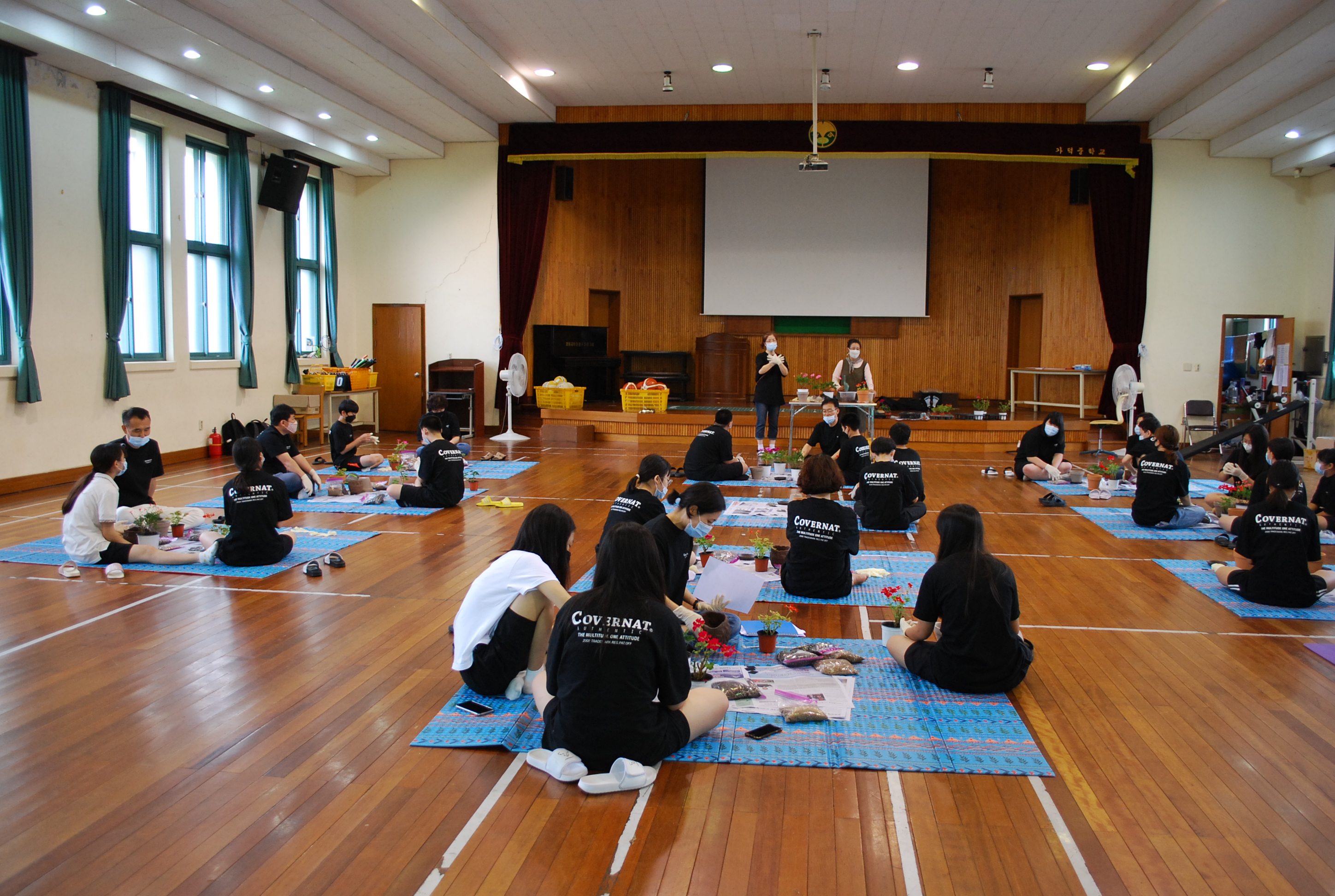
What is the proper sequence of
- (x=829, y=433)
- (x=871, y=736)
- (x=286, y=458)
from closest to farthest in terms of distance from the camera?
(x=871, y=736)
(x=286, y=458)
(x=829, y=433)

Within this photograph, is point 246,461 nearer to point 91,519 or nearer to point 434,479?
point 91,519

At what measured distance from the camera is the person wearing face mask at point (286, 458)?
8.55 m

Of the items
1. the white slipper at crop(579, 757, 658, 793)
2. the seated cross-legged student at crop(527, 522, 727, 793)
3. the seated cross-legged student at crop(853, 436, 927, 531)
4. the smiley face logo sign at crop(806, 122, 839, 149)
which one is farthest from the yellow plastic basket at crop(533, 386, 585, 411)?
the white slipper at crop(579, 757, 658, 793)

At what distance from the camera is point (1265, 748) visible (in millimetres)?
3680

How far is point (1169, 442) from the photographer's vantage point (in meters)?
7.65

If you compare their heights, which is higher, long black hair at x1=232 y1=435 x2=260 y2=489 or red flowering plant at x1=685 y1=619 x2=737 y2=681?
long black hair at x1=232 y1=435 x2=260 y2=489

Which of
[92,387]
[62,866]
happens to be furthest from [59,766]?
[92,387]

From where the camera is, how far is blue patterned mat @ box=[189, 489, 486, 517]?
8.38 metres

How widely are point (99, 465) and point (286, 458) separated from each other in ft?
9.38

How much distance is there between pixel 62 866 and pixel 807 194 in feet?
48.4

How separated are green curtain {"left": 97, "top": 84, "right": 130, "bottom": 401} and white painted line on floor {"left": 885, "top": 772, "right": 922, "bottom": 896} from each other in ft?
32.5

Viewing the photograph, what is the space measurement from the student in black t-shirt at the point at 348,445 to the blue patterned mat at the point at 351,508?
3.73 feet

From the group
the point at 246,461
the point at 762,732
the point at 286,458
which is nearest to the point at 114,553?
the point at 246,461

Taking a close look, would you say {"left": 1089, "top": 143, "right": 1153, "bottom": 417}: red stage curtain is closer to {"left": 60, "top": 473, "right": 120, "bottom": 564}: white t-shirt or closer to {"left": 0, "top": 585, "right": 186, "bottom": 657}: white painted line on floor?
{"left": 0, "top": 585, "right": 186, "bottom": 657}: white painted line on floor
